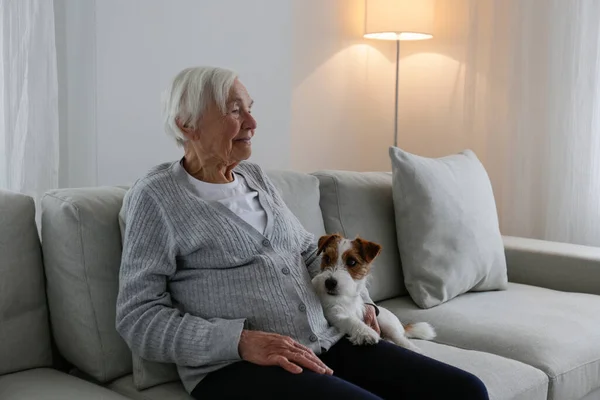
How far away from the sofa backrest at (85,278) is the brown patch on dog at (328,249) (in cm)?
47

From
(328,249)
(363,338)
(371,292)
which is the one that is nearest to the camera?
(363,338)

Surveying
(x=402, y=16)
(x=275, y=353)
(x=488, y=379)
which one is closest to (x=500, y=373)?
(x=488, y=379)

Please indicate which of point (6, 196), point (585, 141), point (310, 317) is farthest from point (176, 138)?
point (585, 141)

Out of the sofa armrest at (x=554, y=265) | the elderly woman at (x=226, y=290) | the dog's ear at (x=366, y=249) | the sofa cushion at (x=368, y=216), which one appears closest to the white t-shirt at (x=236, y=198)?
the elderly woman at (x=226, y=290)

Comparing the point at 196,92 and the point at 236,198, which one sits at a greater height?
the point at 196,92

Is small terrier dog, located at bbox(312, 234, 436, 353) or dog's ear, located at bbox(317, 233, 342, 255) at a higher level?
dog's ear, located at bbox(317, 233, 342, 255)

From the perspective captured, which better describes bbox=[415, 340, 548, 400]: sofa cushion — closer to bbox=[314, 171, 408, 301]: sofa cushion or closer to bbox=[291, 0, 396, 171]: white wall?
bbox=[314, 171, 408, 301]: sofa cushion

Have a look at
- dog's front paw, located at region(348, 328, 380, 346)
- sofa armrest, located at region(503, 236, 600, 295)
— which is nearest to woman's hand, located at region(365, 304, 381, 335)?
dog's front paw, located at region(348, 328, 380, 346)

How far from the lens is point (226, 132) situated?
5.96ft

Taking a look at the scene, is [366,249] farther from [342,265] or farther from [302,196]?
[302,196]

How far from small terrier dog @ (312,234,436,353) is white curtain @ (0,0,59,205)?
0.95m

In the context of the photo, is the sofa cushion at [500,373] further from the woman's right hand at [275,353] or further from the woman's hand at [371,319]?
the woman's right hand at [275,353]

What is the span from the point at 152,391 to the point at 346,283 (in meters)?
0.50

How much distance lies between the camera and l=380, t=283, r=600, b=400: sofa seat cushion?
6.75ft
